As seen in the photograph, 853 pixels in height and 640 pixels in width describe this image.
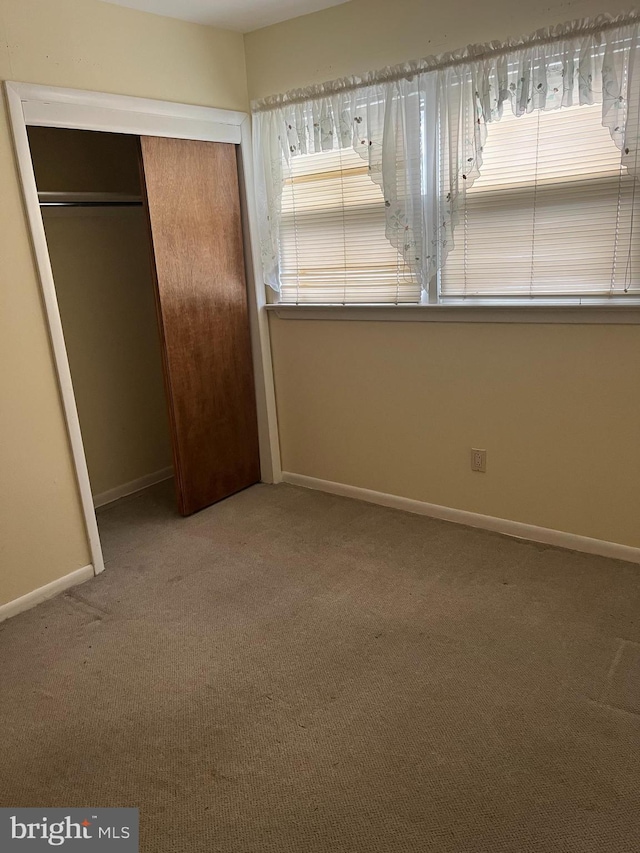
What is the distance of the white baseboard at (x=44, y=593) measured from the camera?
2670 mm

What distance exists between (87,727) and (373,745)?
2.94 feet

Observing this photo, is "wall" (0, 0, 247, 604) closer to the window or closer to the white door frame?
the white door frame

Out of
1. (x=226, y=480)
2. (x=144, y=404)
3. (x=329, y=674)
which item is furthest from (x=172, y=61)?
(x=329, y=674)

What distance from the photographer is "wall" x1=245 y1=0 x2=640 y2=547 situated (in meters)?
2.68

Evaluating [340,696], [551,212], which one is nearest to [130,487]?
[340,696]

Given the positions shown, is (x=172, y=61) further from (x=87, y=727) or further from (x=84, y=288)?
(x=87, y=727)

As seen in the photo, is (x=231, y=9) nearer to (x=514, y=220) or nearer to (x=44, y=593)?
(x=514, y=220)

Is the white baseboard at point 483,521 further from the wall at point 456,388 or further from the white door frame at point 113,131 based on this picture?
the white door frame at point 113,131

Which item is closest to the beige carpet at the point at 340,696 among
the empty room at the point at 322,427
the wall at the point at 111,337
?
the empty room at the point at 322,427

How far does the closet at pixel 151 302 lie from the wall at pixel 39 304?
15.4 inches

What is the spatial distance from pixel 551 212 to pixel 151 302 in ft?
7.80

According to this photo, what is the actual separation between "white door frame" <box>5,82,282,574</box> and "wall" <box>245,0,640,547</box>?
162 millimetres

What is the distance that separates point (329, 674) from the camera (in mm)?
2209

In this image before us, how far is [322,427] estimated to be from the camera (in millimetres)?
3686
